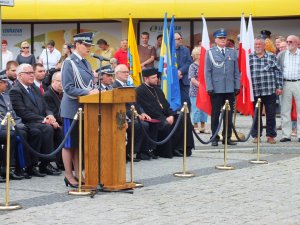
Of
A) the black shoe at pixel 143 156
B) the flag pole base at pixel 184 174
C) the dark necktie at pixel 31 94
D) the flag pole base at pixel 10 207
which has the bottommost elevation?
the flag pole base at pixel 10 207

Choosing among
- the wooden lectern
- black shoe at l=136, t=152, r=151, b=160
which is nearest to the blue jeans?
black shoe at l=136, t=152, r=151, b=160

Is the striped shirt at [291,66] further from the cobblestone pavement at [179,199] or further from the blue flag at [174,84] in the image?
the cobblestone pavement at [179,199]

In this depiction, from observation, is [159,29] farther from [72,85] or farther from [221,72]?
[72,85]

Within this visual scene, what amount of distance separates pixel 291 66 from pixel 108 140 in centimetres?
691

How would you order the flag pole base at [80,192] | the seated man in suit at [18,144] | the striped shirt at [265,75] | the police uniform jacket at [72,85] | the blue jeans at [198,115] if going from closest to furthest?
the flag pole base at [80,192] → the police uniform jacket at [72,85] → the seated man in suit at [18,144] → the striped shirt at [265,75] → the blue jeans at [198,115]

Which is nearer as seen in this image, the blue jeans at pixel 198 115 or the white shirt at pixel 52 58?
the blue jeans at pixel 198 115

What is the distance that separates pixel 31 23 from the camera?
2781cm

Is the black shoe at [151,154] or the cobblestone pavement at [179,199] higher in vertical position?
the black shoe at [151,154]

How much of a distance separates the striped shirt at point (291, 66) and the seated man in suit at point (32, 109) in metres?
5.67

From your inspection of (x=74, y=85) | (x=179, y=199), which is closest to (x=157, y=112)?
(x=74, y=85)

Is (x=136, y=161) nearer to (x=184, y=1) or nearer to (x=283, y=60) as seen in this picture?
(x=283, y=60)

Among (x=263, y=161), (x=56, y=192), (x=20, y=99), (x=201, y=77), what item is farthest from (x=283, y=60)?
(x=56, y=192)

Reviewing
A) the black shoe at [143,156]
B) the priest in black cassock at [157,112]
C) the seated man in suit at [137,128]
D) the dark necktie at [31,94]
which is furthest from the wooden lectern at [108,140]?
the priest in black cassock at [157,112]

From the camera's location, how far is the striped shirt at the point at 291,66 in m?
17.1
